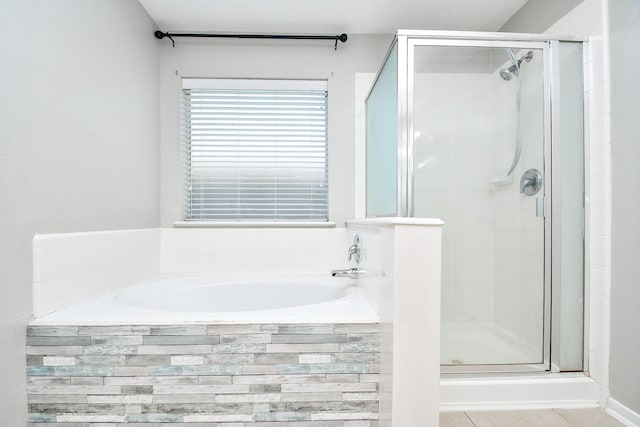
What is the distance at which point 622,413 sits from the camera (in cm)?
132

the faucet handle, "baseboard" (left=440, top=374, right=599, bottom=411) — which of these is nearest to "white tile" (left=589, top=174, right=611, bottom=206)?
"baseboard" (left=440, top=374, right=599, bottom=411)

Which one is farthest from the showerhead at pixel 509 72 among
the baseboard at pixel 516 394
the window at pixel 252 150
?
the baseboard at pixel 516 394

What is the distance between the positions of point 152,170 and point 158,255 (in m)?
0.59

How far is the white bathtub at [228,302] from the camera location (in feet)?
3.82

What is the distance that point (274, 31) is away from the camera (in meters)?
2.18

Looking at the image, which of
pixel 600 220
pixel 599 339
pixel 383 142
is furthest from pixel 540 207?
pixel 383 142

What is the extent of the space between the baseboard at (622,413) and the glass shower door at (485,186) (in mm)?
266

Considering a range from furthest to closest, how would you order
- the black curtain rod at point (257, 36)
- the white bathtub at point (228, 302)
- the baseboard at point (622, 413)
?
the black curtain rod at point (257, 36)
the baseboard at point (622, 413)
the white bathtub at point (228, 302)

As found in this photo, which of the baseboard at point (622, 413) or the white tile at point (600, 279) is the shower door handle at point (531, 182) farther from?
the baseboard at point (622, 413)

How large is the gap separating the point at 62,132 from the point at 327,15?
1.64 meters

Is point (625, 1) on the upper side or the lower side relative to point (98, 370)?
upper

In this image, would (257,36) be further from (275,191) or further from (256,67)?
(275,191)

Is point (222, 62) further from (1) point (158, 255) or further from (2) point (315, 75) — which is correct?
(1) point (158, 255)

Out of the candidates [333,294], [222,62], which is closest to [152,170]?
[222,62]
